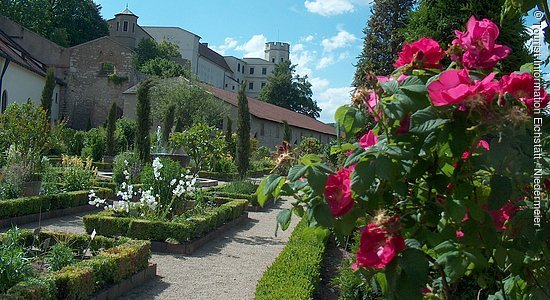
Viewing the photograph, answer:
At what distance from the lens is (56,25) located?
2196 inches

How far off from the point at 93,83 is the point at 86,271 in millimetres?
43414

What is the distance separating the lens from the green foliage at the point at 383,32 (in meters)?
12.0

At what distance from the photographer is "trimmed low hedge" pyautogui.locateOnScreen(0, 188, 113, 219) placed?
948cm

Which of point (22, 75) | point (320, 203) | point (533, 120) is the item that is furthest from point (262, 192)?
point (22, 75)

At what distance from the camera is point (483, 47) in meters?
1.50

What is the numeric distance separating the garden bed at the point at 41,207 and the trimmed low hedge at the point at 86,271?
8.00 ft

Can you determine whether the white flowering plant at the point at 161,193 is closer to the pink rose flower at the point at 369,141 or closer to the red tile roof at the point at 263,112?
→ the pink rose flower at the point at 369,141

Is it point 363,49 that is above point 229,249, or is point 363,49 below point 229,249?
above

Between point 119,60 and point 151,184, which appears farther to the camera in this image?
point 119,60

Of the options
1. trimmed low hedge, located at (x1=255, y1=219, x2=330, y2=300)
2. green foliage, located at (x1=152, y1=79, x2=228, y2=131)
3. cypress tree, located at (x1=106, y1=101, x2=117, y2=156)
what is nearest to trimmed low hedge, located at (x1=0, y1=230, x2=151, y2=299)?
trimmed low hedge, located at (x1=255, y1=219, x2=330, y2=300)

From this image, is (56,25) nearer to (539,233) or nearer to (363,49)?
(363,49)

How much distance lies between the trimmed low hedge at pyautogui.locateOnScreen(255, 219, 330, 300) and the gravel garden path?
48cm

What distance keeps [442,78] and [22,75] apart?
34887mm

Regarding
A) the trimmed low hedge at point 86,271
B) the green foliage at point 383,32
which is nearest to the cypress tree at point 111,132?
Result: the green foliage at point 383,32
